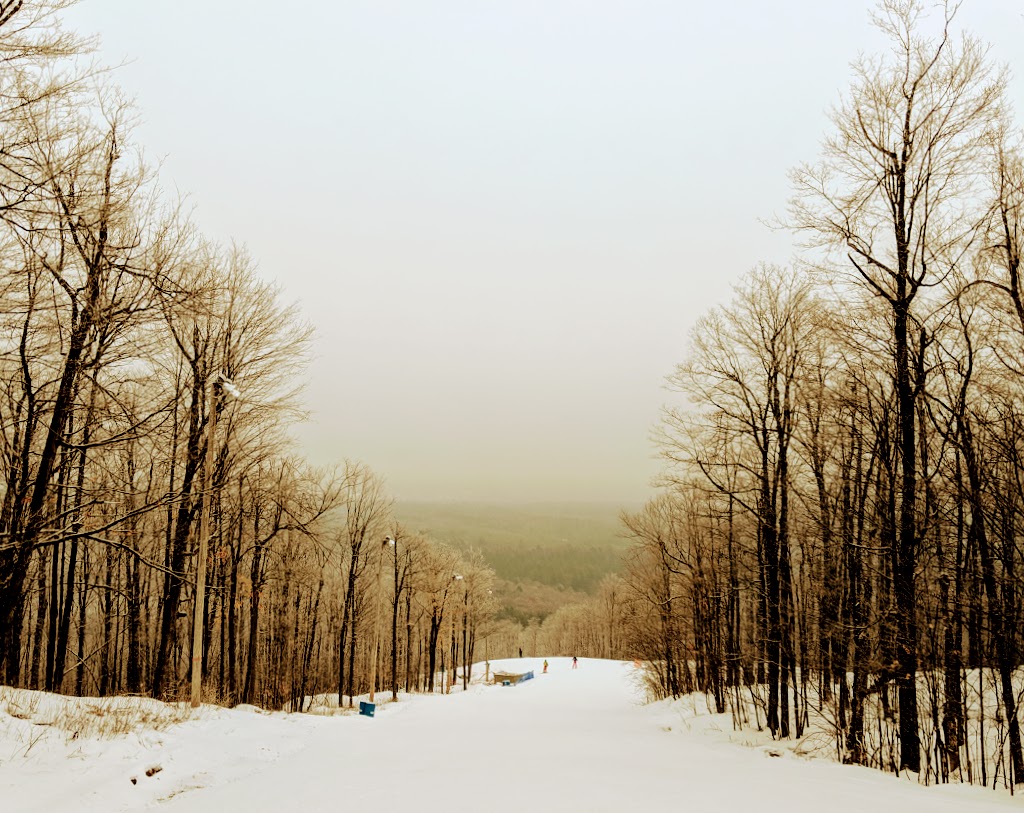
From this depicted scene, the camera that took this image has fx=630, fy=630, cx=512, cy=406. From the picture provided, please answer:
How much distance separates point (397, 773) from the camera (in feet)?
35.6

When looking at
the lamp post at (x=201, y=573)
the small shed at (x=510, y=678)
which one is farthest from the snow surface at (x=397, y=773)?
the small shed at (x=510, y=678)

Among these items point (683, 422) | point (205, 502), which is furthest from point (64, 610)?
point (683, 422)

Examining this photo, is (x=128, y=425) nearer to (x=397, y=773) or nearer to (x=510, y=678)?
(x=397, y=773)

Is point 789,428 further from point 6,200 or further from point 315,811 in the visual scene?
point 6,200

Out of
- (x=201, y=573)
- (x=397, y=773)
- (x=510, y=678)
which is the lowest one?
(x=510, y=678)

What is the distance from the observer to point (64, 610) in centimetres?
2255

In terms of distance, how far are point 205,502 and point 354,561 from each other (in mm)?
21954

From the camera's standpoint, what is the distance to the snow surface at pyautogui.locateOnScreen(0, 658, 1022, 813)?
8.32 metres

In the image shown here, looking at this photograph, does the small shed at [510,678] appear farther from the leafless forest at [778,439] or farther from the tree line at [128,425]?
the leafless forest at [778,439]

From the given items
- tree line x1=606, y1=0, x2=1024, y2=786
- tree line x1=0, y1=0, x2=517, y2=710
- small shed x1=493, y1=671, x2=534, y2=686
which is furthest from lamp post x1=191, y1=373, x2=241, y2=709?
small shed x1=493, y1=671, x2=534, y2=686

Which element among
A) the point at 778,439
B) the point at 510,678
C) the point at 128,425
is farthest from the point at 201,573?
the point at 510,678

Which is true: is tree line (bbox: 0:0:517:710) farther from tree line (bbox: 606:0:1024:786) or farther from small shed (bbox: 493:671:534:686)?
small shed (bbox: 493:671:534:686)

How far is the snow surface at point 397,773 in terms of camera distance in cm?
832

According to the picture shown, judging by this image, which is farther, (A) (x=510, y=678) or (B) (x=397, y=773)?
(A) (x=510, y=678)
